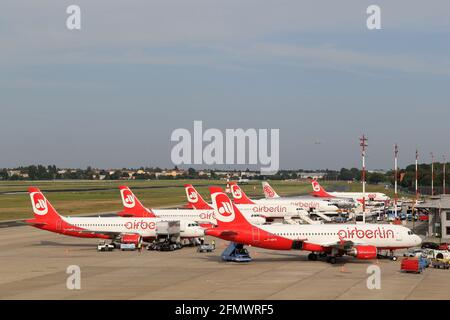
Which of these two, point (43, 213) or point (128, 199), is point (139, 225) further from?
point (128, 199)

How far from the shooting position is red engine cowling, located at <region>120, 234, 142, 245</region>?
298 feet

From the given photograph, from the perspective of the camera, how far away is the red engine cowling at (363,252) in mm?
74000

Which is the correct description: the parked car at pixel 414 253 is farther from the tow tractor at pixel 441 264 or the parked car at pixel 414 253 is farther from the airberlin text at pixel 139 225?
the airberlin text at pixel 139 225

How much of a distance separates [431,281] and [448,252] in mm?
16000

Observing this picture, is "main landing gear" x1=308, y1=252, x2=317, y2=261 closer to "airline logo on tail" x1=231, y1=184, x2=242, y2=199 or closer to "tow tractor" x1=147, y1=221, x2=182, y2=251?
"tow tractor" x1=147, y1=221, x2=182, y2=251

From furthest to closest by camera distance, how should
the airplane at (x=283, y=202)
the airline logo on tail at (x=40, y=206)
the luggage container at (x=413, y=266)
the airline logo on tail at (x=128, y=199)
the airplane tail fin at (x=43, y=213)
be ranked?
the airplane at (x=283, y=202) → the airline logo on tail at (x=128, y=199) → the airline logo on tail at (x=40, y=206) → the airplane tail fin at (x=43, y=213) → the luggage container at (x=413, y=266)

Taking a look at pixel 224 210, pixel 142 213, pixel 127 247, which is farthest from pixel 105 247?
pixel 142 213

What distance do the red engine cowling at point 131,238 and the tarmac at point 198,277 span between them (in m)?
3.88

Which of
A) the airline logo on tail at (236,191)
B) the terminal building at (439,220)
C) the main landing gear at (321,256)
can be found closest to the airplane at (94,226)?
the main landing gear at (321,256)
